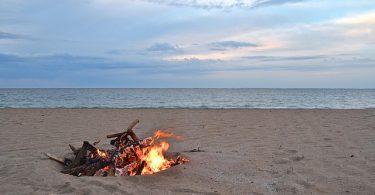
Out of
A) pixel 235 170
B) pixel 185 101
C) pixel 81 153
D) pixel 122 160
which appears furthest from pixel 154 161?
pixel 185 101

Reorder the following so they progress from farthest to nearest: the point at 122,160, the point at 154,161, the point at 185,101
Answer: the point at 185,101 → the point at 154,161 → the point at 122,160

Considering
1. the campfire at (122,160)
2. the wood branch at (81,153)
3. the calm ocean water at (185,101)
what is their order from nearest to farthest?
the campfire at (122,160) < the wood branch at (81,153) < the calm ocean water at (185,101)

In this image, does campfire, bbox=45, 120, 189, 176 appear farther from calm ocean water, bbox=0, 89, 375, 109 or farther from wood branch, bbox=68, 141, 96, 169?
calm ocean water, bbox=0, 89, 375, 109

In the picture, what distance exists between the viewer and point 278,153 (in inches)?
353

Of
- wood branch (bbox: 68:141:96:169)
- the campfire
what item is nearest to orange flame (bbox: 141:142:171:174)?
the campfire

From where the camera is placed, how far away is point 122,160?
714cm

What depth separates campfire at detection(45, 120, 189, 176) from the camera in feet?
22.4

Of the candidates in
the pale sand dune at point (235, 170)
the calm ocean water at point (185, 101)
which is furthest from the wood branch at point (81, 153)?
the calm ocean water at point (185, 101)

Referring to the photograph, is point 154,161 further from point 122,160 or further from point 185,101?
point 185,101

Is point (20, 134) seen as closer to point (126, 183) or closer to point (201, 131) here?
point (201, 131)

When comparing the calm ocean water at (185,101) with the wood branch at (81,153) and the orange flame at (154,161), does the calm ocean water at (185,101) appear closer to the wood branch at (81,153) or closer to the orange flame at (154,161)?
the orange flame at (154,161)

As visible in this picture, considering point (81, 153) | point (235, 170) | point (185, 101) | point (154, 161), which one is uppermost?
point (81, 153)

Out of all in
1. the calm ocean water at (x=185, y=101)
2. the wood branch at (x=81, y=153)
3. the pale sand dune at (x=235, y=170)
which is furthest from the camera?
the calm ocean water at (x=185, y=101)

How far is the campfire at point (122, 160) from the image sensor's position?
6.84 metres
